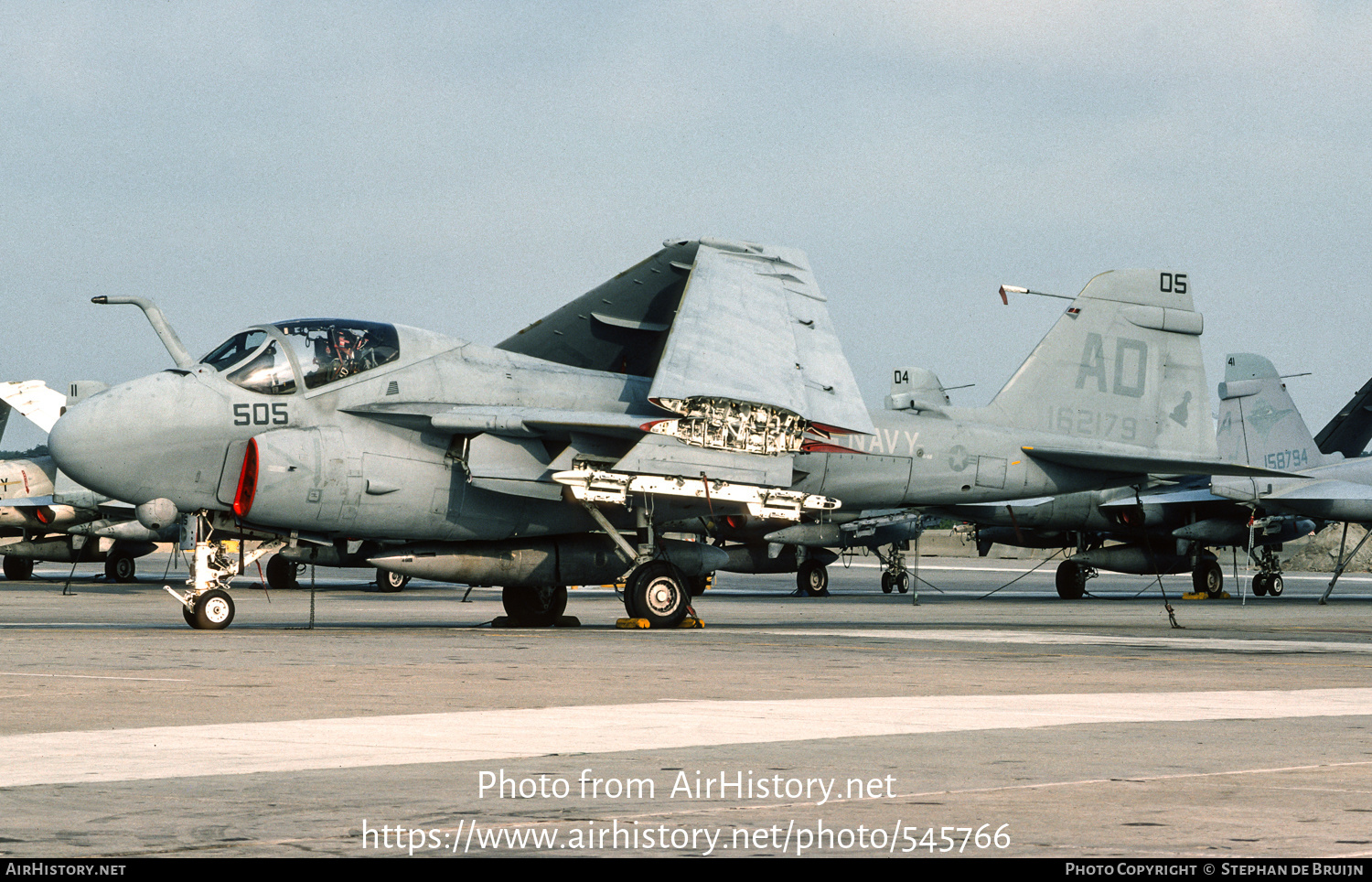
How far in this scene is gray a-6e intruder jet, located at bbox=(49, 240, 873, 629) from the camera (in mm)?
17766

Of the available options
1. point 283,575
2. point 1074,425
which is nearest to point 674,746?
point 1074,425

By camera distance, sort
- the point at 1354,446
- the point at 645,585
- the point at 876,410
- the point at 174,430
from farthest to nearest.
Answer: the point at 1354,446 → the point at 876,410 → the point at 645,585 → the point at 174,430

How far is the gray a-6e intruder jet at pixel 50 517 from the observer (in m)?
39.8

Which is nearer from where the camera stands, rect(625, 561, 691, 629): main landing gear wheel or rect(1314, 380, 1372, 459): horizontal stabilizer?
rect(625, 561, 691, 629): main landing gear wheel

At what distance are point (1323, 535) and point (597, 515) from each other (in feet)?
229

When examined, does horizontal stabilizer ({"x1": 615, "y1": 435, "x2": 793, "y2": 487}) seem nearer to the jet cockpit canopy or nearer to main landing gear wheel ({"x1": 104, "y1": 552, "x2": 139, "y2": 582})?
the jet cockpit canopy

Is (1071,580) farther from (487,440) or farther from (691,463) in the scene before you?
(487,440)

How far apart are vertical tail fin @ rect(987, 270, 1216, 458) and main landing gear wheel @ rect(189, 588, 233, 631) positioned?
12.1 meters

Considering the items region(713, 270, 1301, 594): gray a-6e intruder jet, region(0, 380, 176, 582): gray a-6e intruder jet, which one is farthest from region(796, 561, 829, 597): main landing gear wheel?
region(0, 380, 176, 582): gray a-6e intruder jet

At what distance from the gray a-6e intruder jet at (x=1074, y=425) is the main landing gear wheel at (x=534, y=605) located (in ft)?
10.2

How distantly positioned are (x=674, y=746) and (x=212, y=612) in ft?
37.2
